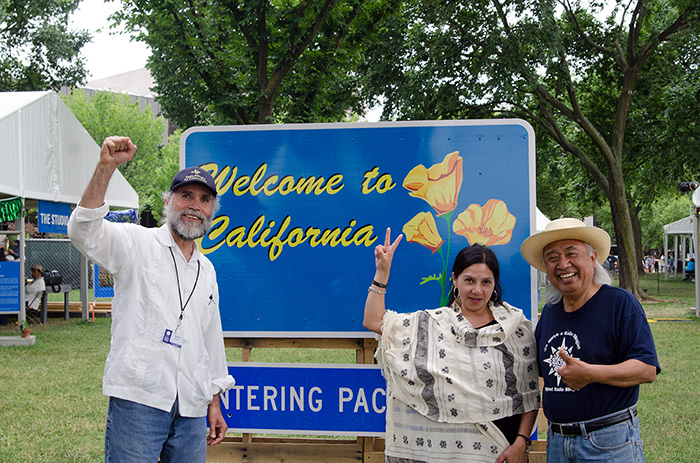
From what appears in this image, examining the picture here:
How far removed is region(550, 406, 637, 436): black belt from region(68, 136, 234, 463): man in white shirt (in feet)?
5.04

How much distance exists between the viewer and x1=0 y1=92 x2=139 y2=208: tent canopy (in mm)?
10531

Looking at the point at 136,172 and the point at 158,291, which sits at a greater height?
the point at 136,172

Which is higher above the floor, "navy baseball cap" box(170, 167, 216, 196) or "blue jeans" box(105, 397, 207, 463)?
"navy baseball cap" box(170, 167, 216, 196)

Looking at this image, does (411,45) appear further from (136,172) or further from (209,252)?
(136,172)

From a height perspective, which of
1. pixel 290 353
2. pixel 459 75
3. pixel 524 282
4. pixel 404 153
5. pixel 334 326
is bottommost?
pixel 290 353

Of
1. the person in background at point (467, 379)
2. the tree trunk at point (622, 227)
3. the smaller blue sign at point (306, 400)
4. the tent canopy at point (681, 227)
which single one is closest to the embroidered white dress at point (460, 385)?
the person in background at point (467, 379)

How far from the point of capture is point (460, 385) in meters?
2.84

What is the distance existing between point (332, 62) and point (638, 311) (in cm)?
1335

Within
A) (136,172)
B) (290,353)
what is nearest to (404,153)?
(290,353)

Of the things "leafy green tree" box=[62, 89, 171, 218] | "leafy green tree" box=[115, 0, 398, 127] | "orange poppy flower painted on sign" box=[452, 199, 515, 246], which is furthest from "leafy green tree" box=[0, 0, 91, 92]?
"orange poppy flower painted on sign" box=[452, 199, 515, 246]

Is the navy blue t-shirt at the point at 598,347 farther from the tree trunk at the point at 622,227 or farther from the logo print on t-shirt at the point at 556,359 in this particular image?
the tree trunk at the point at 622,227

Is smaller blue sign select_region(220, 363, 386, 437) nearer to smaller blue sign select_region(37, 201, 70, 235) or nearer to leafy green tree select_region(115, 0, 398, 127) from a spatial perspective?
smaller blue sign select_region(37, 201, 70, 235)

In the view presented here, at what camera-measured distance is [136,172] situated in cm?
3900

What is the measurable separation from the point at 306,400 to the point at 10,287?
942 cm
